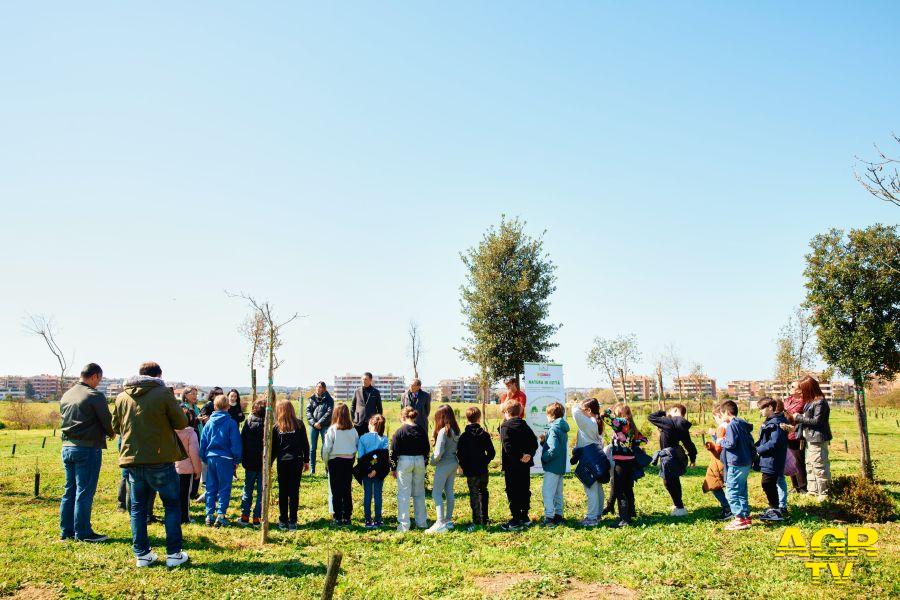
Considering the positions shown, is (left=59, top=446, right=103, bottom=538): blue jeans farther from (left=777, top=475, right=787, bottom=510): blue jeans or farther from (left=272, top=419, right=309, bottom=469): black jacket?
(left=777, top=475, right=787, bottom=510): blue jeans

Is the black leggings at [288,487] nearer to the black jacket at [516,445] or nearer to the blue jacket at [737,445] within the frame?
the black jacket at [516,445]

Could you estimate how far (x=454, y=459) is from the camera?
32.8ft

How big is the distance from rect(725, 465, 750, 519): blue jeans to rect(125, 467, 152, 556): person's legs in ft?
28.6

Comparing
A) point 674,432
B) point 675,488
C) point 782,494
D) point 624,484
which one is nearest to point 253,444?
point 624,484

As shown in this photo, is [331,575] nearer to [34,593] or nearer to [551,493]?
[34,593]

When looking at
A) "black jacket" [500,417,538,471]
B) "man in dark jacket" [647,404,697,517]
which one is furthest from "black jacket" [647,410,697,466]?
"black jacket" [500,417,538,471]

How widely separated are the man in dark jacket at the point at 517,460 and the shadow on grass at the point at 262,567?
11.7 feet

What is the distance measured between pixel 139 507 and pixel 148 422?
1.09m

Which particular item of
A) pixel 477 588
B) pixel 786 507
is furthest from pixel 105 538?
pixel 786 507

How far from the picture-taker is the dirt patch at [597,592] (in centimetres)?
661

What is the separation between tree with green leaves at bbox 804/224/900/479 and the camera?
14.5 metres

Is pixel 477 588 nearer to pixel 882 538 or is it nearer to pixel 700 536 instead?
pixel 700 536

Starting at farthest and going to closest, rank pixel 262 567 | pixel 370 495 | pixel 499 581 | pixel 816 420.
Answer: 1. pixel 816 420
2. pixel 370 495
3. pixel 262 567
4. pixel 499 581

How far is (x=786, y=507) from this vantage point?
990 centimetres
